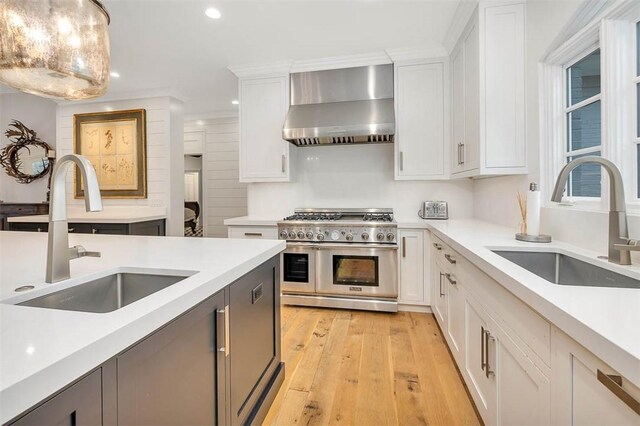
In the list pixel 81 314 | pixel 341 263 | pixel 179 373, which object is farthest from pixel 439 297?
pixel 81 314

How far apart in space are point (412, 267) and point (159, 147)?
3660 millimetres

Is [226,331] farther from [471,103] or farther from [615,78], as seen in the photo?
[471,103]

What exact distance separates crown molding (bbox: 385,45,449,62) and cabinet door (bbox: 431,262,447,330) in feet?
6.75

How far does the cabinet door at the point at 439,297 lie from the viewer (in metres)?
2.33

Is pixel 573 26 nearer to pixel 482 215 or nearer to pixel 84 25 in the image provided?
pixel 482 215

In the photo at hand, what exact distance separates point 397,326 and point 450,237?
114cm

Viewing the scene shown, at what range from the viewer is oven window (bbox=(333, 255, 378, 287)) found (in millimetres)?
2982

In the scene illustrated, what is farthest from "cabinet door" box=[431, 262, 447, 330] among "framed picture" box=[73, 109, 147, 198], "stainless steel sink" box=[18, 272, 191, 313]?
"framed picture" box=[73, 109, 147, 198]

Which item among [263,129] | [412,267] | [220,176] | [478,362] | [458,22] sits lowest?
[478,362]

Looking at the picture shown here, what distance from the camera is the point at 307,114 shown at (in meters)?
3.22

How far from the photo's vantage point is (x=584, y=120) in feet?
5.87

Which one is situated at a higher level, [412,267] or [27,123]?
[27,123]

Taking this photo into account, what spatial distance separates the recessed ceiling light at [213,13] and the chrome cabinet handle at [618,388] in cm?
297

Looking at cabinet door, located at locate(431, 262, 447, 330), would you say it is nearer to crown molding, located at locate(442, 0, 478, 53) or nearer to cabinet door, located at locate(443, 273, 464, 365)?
cabinet door, located at locate(443, 273, 464, 365)
